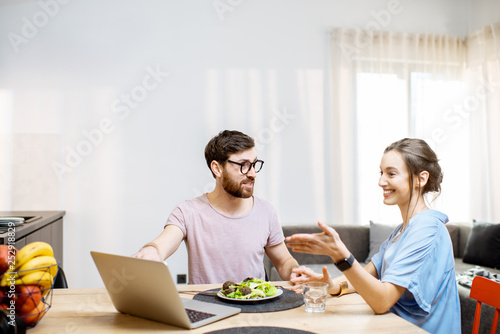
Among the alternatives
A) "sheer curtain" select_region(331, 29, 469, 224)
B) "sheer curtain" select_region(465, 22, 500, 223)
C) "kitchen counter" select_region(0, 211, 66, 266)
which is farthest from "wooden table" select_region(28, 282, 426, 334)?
"sheer curtain" select_region(465, 22, 500, 223)

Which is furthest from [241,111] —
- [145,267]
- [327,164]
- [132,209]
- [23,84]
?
[145,267]

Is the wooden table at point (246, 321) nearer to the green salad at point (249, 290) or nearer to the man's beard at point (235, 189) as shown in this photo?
the green salad at point (249, 290)

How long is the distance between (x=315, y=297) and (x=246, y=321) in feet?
0.75

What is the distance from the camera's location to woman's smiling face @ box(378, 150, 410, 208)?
1.54 m

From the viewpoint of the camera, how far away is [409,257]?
1365 mm

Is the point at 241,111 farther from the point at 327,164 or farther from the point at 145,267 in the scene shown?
the point at 145,267

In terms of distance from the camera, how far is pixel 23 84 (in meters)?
3.62

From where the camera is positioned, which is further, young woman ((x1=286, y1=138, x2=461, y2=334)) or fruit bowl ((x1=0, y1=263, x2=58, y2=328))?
young woman ((x1=286, y1=138, x2=461, y2=334))

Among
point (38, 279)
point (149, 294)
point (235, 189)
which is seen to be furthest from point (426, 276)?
point (38, 279)

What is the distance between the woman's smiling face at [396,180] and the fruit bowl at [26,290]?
42.6 inches

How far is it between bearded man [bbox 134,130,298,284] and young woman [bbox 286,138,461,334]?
0.46m

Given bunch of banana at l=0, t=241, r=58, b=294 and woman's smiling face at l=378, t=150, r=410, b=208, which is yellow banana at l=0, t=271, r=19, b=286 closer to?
bunch of banana at l=0, t=241, r=58, b=294

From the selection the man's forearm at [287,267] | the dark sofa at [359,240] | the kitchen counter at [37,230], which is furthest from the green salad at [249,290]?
the dark sofa at [359,240]

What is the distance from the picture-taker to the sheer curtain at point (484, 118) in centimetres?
402
